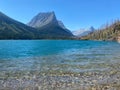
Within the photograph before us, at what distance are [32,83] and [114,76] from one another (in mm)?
10011

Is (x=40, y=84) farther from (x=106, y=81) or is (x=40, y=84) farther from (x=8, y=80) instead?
(x=106, y=81)

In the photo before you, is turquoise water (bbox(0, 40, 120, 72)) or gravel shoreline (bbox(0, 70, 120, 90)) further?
turquoise water (bbox(0, 40, 120, 72))

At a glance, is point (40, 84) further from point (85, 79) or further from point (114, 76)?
point (114, 76)

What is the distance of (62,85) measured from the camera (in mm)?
25297

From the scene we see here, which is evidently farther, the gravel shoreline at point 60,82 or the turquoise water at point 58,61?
the turquoise water at point 58,61

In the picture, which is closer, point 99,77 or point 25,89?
point 25,89

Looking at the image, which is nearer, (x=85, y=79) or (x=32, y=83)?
(x=32, y=83)

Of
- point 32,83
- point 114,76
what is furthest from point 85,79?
point 32,83

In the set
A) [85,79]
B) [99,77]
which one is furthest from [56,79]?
[99,77]

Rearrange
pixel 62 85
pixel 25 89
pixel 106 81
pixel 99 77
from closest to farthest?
pixel 25 89
pixel 62 85
pixel 106 81
pixel 99 77

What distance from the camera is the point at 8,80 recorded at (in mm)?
28297

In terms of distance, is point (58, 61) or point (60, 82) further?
point (58, 61)

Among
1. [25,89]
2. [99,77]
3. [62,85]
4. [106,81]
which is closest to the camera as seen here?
[25,89]

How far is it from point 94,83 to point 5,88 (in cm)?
875
